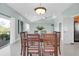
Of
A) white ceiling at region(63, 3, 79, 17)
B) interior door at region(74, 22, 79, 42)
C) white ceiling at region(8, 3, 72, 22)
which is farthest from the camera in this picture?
interior door at region(74, 22, 79, 42)

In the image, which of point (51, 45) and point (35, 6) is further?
point (35, 6)

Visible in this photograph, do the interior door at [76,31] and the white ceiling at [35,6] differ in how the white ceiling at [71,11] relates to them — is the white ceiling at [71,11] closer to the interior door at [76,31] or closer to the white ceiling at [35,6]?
the white ceiling at [35,6]

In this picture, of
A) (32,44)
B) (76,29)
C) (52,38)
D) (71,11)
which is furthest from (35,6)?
(76,29)

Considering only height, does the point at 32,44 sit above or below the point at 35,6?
below

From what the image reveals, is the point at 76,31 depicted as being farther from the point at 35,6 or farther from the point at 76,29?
the point at 35,6

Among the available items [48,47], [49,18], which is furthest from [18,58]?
[49,18]

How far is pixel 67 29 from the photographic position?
337 inches

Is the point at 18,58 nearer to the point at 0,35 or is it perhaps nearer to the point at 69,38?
the point at 0,35

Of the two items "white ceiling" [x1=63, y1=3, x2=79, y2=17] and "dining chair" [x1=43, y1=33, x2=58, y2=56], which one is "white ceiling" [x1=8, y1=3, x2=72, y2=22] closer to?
"white ceiling" [x1=63, y1=3, x2=79, y2=17]

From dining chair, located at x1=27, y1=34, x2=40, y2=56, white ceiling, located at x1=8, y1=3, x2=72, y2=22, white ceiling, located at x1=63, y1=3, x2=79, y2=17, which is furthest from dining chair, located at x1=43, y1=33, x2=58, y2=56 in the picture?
white ceiling, located at x1=63, y1=3, x2=79, y2=17

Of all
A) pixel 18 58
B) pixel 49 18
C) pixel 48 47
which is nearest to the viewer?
pixel 18 58

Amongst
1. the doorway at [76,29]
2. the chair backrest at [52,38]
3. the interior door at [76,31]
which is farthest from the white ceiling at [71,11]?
the chair backrest at [52,38]

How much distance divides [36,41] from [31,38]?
0.27 metres

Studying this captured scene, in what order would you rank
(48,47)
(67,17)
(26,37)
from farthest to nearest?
(67,17)
(26,37)
(48,47)
